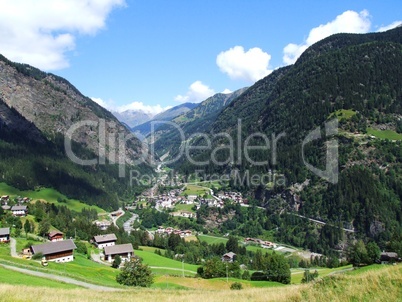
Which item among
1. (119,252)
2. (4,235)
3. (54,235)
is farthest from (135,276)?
(54,235)

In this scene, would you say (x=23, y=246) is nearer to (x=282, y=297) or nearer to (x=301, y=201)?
(x=282, y=297)

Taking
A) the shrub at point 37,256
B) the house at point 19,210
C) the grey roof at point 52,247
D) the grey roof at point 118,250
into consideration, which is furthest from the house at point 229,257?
the house at point 19,210

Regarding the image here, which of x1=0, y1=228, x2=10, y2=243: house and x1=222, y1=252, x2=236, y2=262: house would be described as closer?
x1=0, y1=228, x2=10, y2=243: house

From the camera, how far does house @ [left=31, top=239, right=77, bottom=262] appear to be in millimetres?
79500

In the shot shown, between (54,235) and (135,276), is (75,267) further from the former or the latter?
(54,235)

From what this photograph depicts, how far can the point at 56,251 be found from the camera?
267 ft

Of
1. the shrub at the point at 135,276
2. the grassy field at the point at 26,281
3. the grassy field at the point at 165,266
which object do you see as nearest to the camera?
the grassy field at the point at 26,281

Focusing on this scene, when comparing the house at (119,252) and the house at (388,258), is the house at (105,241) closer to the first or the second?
the house at (119,252)

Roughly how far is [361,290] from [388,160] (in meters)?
206

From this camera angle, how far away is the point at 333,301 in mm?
15648

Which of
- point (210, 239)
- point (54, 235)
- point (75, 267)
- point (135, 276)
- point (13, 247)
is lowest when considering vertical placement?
point (210, 239)

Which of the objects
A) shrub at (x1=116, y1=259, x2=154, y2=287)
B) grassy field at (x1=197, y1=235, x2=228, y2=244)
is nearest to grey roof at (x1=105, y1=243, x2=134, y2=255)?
shrub at (x1=116, y1=259, x2=154, y2=287)

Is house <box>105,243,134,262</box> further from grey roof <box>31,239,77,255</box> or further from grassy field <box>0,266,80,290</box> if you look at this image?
grassy field <box>0,266,80,290</box>

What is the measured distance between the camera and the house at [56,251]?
79.5 meters
